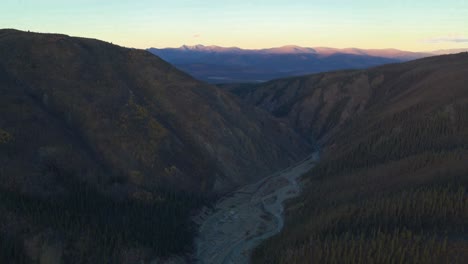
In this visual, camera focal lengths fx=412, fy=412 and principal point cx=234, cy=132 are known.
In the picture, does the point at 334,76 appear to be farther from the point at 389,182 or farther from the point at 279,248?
the point at 279,248

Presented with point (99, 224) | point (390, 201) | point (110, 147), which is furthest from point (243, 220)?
point (110, 147)

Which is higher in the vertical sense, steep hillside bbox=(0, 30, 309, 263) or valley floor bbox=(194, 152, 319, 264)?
steep hillside bbox=(0, 30, 309, 263)

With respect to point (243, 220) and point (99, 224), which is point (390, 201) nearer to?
point (243, 220)

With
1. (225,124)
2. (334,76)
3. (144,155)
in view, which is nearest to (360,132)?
(225,124)

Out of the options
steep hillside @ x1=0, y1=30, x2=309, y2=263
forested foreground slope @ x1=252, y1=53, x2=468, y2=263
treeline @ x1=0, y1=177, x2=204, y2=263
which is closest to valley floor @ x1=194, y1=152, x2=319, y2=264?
forested foreground slope @ x1=252, y1=53, x2=468, y2=263

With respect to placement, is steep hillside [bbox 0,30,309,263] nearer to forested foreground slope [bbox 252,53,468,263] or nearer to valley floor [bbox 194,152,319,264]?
valley floor [bbox 194,152,319,264]
